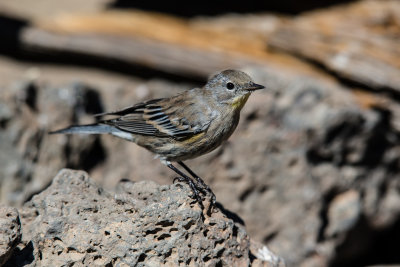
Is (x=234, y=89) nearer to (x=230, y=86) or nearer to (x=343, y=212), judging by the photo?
(x=230, y=86)

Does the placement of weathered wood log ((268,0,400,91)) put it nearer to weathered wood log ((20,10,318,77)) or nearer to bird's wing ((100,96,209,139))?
weathered wood log ((20,10,318,77))

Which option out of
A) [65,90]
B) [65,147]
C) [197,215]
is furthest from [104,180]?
[197,215]

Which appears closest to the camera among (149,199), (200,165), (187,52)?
(149,199)

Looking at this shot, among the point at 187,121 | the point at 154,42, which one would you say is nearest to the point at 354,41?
A: the point at 154,42

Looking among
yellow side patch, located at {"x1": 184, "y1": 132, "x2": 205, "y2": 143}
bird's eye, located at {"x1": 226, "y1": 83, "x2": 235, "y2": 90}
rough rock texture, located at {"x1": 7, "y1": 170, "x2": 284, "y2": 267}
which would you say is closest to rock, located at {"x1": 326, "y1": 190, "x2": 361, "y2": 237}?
bird's eye, located at {"x1": 226, "y1": 83, "x2": 235, "y2": 90}

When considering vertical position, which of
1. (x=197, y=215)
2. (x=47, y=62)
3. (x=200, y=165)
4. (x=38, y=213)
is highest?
(x=197, y=215)

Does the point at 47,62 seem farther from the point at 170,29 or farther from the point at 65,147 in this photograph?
the point at 65,147
